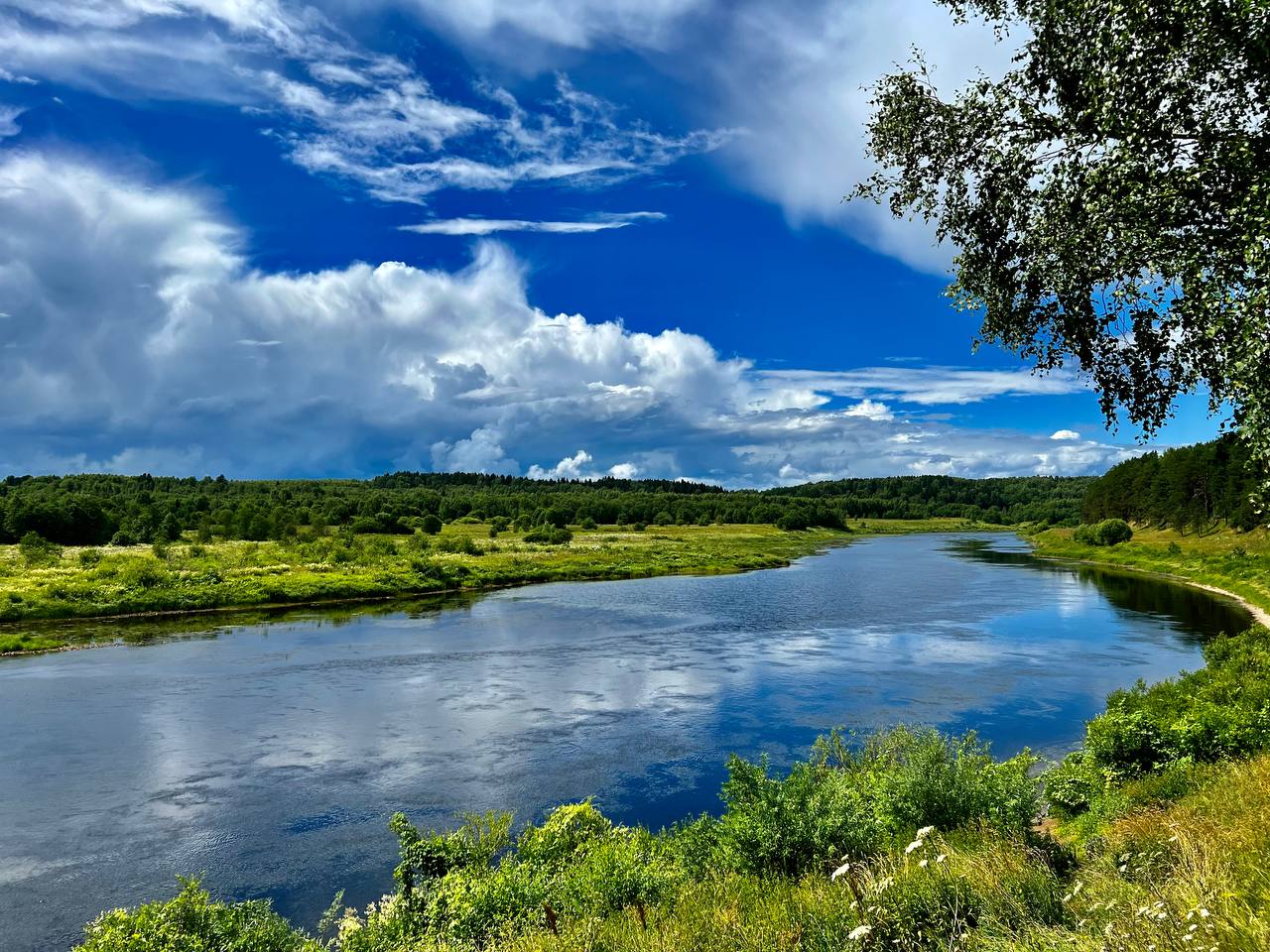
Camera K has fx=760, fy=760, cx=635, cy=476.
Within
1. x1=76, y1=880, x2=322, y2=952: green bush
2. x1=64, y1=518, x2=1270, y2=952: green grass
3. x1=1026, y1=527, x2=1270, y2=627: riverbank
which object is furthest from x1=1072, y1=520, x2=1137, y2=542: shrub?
x1=76, y1=880, x2=322, y2=952: green bush

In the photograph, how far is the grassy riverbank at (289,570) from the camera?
5006cm

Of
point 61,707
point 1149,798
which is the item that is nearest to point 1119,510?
point 1149,798

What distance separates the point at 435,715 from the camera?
1070 inches

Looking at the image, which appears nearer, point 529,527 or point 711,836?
point 711,836

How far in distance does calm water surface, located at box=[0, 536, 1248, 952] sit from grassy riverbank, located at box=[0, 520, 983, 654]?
8.15 metres

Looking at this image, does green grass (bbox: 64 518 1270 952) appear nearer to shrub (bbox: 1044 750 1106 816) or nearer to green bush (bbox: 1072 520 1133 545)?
shrub (bbox: 1044 750 1106 816)

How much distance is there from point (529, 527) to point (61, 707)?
327 feet

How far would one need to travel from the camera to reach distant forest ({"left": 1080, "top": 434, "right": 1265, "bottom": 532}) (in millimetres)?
81025

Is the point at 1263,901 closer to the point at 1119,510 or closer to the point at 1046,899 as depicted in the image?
the point at 1046,899

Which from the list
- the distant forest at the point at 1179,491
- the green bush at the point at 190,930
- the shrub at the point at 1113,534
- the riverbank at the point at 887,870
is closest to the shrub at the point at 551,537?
the shrub at the point at 1113,534

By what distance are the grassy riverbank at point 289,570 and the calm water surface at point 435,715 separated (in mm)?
8145

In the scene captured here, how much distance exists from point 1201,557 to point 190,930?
85.7 meters

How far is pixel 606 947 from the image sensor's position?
773 cm

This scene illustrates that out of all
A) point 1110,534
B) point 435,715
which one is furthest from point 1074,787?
point 1110,534
